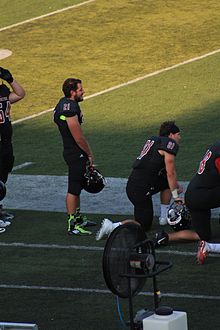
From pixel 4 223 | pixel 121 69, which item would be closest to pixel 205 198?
pixel 4 223

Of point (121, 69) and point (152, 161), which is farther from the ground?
point (121, 69)

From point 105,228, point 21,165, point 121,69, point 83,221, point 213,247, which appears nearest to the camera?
point 213,247

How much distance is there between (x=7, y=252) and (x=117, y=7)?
14.7m

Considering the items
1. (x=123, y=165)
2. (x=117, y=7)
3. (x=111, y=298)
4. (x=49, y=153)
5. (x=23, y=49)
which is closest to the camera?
(x=111, y=298)

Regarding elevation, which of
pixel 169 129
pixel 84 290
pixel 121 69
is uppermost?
pixel 169 129

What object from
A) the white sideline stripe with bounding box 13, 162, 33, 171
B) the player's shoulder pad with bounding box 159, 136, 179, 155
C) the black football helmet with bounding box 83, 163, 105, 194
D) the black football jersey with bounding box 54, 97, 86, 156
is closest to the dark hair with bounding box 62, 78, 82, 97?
the black football jersey with bounding box 54, 97, 86, 156

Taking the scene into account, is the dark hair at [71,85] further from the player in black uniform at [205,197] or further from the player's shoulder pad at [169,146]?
the player in black uniform at [205,197]

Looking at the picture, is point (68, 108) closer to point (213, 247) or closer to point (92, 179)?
point (92, 179)

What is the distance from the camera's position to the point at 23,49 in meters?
23.4

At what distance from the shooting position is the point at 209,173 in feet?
36.4

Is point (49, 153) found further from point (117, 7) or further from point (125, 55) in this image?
point (117, 7)

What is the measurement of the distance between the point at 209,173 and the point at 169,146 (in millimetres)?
819

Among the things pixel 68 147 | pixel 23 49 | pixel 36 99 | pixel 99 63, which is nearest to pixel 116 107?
pixel 36 99

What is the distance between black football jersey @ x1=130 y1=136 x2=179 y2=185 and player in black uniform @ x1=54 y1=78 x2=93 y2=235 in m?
0.63
